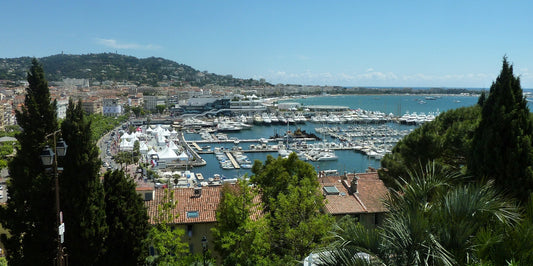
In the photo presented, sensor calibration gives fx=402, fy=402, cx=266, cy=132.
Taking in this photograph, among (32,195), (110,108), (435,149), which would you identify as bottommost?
(110,108)

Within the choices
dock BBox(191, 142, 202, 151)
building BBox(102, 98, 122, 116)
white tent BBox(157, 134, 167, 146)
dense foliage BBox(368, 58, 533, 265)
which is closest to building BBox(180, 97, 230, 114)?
building BBox(102, 98, 122, 116)

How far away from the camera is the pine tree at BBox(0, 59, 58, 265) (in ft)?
22.4

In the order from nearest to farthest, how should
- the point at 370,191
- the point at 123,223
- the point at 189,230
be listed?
the point at 123,223 < the point at 189,230 < the point at 370,191

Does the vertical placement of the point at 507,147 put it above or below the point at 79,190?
above

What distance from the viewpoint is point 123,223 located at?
7.84 m

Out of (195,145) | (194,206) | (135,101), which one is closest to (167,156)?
(195,145)

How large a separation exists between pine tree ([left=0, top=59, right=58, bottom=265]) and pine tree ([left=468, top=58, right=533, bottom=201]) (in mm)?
6982

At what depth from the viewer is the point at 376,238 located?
3.28 metres

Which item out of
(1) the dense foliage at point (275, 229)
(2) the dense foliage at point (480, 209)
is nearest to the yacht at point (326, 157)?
(1) the dense foliage at point (275, 229)

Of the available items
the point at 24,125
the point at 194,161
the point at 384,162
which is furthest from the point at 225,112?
the point at 24,125

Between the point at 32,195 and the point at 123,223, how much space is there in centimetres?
173

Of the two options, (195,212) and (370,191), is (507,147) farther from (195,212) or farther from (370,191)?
(370,191)

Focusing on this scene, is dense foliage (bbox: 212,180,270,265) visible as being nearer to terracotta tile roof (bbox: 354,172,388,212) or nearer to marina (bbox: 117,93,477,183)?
terracotta tile roof (bbox: 354,172,388,212)

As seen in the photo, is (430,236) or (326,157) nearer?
(430,236)
